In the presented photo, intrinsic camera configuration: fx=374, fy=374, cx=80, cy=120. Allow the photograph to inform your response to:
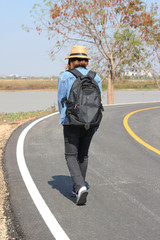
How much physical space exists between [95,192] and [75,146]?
864mm

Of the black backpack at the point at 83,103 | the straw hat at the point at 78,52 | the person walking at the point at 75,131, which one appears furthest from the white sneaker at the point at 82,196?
the straw hat at the point at 78,52

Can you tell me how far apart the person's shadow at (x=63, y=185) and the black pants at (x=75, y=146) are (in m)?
0.39

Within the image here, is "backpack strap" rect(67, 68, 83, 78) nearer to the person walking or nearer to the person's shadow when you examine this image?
the person walking

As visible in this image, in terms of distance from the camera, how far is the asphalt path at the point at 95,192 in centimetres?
405

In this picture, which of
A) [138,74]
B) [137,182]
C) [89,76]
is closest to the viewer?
[89,76]

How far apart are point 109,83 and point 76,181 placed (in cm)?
2431

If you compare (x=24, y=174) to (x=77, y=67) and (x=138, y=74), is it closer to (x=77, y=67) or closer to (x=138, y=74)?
(x=77, y=67)

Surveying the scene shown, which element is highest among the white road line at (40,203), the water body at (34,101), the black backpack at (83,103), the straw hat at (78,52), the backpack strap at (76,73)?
the straw hat at (78,52)

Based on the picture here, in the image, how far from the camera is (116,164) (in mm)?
7156

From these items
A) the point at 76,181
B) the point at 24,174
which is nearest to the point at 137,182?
the point at 76,181

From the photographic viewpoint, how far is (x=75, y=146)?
495 cm

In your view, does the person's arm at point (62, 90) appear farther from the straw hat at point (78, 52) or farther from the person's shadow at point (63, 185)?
the person's shadow at point (63, 185)

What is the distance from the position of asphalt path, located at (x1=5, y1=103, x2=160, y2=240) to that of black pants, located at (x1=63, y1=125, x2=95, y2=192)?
361mm

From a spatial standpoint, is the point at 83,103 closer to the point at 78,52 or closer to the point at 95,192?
the point at 78,52
